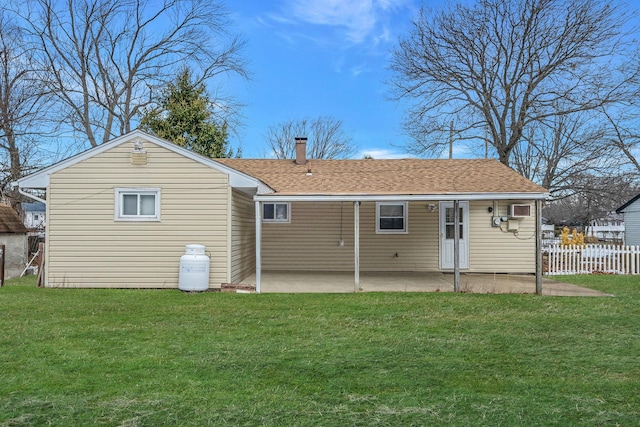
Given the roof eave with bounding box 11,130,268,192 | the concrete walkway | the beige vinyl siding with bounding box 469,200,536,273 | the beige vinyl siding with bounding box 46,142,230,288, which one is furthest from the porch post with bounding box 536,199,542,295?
the beige vinyl siding with bounding box 46,142,230,288

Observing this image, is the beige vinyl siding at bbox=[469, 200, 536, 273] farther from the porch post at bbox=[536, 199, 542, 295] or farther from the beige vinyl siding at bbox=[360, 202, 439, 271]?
the porch post at bbox=[536, 199, 542, 295]

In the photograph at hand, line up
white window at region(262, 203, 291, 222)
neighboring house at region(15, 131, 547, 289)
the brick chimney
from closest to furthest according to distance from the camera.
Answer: neighboring house at region(15, 131, 547, 289), white window at region(262, 203, 291, 222), the brick chimney

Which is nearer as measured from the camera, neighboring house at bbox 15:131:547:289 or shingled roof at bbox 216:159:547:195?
neighboring house at bbox 15:131:547:289

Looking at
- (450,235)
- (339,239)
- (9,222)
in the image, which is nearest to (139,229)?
(339,239)

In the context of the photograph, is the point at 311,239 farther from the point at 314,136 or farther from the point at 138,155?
the point at 314,136

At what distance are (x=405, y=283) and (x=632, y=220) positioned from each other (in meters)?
20.5

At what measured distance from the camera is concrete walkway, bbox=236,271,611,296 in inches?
419

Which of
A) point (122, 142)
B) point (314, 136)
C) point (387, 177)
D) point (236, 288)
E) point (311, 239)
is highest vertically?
point (314, 136)

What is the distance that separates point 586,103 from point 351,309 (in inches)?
744

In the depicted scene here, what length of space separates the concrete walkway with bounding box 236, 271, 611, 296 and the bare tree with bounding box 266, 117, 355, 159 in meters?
22.8

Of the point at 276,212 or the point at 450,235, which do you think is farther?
the point at 276,212

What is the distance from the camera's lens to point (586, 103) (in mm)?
21844

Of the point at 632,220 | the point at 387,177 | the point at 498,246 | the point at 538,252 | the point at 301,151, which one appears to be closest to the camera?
the point at 538,252

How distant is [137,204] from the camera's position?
11055 millimetres
